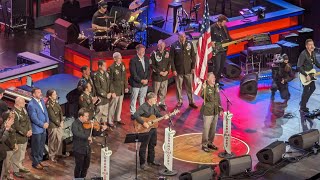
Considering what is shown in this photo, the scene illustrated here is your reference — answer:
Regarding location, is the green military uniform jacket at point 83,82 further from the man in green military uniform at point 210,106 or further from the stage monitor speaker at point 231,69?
the stage monitor speaker at point 231,69

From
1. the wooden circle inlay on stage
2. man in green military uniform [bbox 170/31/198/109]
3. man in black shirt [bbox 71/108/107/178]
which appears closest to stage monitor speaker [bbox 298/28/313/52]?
man in green military uniform [bbox 170/31/198/109]

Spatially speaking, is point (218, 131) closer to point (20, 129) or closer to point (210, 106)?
point (210, 106)

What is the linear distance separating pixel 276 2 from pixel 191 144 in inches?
368

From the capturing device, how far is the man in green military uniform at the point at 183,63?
20.9 m

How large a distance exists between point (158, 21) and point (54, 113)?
28.1ft

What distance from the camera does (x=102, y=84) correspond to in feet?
63.5

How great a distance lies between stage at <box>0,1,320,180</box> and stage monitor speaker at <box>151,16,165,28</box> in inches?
91.9

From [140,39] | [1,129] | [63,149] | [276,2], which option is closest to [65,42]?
[140,39]

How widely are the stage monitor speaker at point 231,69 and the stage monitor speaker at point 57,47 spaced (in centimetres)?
433

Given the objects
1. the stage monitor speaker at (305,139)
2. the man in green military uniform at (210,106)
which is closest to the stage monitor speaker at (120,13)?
the man in green military uniform at (210,106)

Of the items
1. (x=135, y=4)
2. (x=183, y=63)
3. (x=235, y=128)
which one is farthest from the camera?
(x=135, y=4)

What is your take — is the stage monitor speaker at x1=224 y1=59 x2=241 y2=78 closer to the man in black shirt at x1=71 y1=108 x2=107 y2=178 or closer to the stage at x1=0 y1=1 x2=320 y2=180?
the stage at x1=0 y1=1 x2=320 y2=180

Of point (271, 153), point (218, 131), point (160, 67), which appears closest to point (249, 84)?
point (218, 131)

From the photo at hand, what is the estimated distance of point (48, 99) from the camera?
17.6 m
